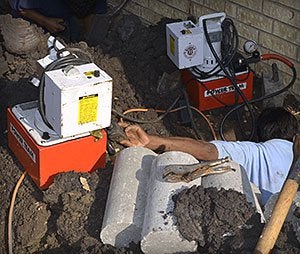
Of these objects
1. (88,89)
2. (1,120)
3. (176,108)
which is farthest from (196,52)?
(88,89)

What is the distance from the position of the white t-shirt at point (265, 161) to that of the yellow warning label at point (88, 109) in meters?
0.85

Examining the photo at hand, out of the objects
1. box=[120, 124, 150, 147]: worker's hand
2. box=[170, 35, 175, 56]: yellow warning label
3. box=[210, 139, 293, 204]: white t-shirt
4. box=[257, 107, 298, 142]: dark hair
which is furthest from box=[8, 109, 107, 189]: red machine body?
box=[170, 35, 175, 56]: yellow warning label

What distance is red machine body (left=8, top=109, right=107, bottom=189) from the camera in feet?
12.7

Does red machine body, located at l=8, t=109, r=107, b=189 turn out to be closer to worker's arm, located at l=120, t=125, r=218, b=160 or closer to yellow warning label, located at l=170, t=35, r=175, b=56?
worker's arm, located at l=120, t=125, r=218, b=160

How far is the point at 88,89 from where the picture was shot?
361cm

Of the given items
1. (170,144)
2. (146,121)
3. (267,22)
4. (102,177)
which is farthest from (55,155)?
(267,22)

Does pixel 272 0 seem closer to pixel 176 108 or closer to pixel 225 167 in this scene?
pixel 176 108

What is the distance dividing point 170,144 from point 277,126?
0.70 m

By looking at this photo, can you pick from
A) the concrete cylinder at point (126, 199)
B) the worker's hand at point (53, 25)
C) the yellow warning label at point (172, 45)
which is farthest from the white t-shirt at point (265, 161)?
the worker's hand at point (53, 25)

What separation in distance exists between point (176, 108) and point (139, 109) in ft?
1.37

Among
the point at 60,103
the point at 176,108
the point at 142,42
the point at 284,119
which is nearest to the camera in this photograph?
the point at 60,103

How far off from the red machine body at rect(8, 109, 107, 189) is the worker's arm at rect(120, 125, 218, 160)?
0.23m

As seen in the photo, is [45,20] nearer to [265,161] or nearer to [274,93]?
[274,93]

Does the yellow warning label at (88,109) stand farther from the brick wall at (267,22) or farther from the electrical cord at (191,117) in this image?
the brick wall at (267,22)
